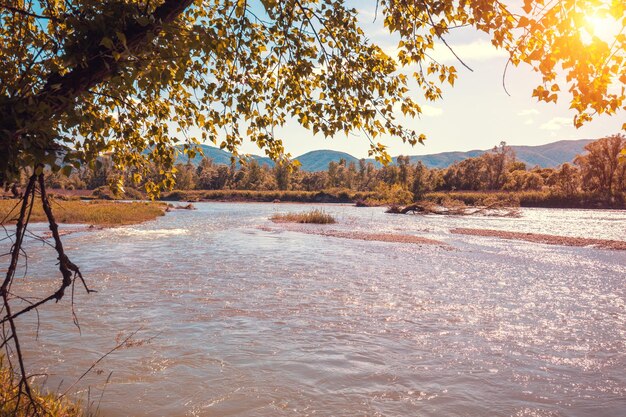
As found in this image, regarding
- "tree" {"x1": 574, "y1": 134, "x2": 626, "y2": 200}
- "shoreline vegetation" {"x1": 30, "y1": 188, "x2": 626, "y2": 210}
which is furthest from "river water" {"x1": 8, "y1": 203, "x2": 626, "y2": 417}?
"tree" {"x1": 574, "y1": 134, "x2": 626, "y2": 200}

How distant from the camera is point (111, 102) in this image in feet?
→ 21.6

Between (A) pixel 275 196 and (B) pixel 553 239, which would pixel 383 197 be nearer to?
(A) pixel 275 196

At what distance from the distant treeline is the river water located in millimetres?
4006

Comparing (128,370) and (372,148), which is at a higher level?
(372,148)

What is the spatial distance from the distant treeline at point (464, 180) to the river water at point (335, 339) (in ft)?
13.1

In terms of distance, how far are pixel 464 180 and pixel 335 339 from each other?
13497 cm

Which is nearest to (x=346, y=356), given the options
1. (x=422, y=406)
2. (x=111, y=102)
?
(x=422, y=406)

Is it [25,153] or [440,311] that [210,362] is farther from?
[440,311]

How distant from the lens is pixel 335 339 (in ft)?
33.7

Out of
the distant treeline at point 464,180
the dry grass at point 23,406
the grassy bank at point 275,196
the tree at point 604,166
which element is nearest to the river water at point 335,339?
the dry grass at point 23,406

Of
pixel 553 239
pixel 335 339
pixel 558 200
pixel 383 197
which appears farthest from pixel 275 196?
pixel 335 339

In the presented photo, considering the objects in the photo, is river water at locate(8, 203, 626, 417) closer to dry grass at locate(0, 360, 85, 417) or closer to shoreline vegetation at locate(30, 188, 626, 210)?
dry grass at locate(0, 360, 85, 417)

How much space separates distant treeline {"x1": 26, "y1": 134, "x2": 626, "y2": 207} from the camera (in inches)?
3659

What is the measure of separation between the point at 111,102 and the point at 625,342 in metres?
12.7
